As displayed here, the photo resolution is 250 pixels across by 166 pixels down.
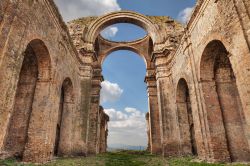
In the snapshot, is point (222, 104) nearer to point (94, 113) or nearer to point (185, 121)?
point (185, 121)

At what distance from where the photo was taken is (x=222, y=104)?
7.59 meters

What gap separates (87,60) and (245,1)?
33.9 feet

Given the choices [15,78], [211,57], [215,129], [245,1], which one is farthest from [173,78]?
[15,78]

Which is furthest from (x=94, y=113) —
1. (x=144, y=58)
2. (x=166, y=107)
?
(x=144, y=58)

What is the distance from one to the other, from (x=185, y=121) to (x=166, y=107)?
1.54 metres

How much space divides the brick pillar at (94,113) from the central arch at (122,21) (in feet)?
12.3

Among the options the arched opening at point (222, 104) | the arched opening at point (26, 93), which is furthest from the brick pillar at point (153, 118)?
the arched opening at point (26, 93)

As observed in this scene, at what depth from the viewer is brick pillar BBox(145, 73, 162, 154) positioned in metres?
14.9

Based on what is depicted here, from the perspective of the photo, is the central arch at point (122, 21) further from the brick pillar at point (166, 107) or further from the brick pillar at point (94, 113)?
the brick pillar at point (94, 113)

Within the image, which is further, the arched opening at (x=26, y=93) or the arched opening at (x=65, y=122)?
the arched opening at (x=65, y=122)

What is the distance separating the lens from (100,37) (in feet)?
63.9

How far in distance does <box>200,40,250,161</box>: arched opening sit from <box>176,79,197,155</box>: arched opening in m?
3.11

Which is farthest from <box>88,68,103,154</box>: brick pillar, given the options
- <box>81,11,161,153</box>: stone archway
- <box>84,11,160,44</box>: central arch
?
<box>84,11,160,44</box>: central arch

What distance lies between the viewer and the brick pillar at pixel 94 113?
1254cm
